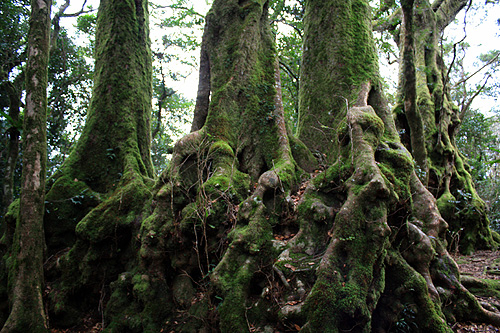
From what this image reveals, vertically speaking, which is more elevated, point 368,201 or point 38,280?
point 368,201

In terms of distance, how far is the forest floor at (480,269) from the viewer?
3637 millimetres

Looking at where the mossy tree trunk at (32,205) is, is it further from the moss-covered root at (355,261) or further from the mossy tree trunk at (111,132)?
the moss-covered root at (355,261)

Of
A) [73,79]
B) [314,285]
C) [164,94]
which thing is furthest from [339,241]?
[164,94]

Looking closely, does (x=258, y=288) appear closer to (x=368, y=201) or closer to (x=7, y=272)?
(x=368, y=201)

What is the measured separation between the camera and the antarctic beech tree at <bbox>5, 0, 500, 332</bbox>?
326cm

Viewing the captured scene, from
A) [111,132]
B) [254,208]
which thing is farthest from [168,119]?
[254,208]

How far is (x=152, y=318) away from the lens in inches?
153

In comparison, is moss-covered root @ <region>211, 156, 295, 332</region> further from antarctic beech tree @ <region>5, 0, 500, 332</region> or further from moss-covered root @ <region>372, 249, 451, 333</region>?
moss-covered root @ <region>372, 249, 451, 333</region>

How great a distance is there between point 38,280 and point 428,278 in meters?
5.31

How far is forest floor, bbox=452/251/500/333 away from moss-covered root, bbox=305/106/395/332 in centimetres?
152

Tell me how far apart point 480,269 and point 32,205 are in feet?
26.5

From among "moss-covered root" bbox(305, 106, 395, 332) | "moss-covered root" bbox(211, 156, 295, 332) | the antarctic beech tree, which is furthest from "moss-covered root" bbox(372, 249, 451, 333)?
"moss-covered root" bbox(211, 156, 295, 332)

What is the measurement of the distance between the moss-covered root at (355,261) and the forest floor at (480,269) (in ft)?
4.99

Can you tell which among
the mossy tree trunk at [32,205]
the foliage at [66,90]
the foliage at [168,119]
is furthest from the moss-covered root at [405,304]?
the foliage at [168,119]
